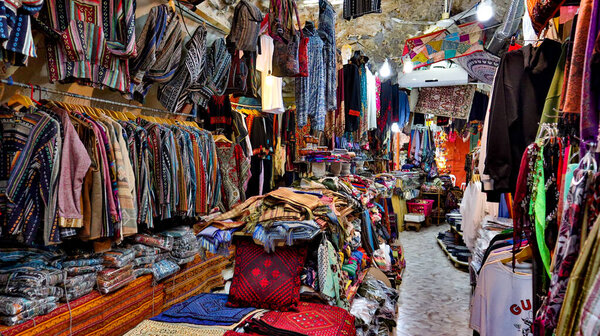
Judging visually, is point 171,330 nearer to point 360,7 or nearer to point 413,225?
point 360,7

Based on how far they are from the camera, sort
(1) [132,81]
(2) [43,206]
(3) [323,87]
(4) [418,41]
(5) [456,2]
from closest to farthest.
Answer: (2) [43,206] < (1) [132,81] < (3) [323,87] < (4) [418,41] < (5) [456,2]

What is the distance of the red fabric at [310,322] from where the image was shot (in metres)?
2.01

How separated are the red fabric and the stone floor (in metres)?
2.28

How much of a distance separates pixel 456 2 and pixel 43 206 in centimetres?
681

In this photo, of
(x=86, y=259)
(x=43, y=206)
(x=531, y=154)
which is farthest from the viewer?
(x=86, y=259)

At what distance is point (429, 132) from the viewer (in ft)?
37.0

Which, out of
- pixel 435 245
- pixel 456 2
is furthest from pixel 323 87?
pixel 435 245

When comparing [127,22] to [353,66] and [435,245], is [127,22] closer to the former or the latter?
[353,66]

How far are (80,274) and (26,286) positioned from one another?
0.39m

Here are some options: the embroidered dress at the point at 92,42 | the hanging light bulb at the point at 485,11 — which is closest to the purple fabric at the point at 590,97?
the embroidered dress at the point at 92,42

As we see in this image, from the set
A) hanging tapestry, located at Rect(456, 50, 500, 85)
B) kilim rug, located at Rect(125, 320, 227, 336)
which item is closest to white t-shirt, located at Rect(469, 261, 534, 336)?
kilim rug, located at Rect(125, 320, 227, 336)

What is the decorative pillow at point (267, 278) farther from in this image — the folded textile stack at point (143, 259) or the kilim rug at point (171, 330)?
the folded textile stack at point (143, 259)

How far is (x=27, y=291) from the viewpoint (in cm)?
233

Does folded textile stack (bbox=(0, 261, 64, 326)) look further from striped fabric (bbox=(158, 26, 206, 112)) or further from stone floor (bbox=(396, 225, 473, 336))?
stone floor (bbox=(396, 225, 473, 336))
